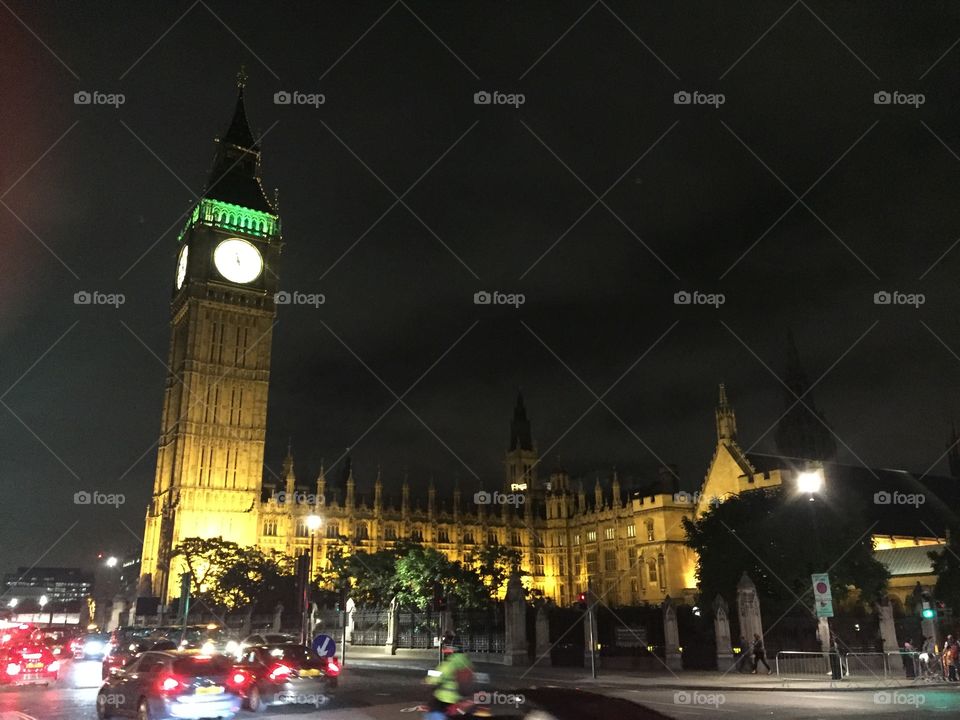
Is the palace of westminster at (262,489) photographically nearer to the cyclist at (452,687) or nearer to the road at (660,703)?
the road at (660,703)

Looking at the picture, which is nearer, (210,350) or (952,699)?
(952,699)

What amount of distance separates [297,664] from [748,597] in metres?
21.4

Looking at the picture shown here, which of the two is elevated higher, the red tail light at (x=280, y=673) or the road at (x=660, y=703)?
the red tail light at (x=280, y=673)

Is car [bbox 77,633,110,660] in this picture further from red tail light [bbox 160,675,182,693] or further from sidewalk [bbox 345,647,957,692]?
red tail light [bbox 160,675,182,693]

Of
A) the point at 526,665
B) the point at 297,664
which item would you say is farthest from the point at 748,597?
the point at 297,664

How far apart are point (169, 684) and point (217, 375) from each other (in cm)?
7875

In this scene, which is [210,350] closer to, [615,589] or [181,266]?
[181,266]

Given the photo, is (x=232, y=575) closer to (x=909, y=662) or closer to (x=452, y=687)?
(x=909, y=662)

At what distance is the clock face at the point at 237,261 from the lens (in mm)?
90438

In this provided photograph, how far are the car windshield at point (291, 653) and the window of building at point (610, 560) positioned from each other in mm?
78187

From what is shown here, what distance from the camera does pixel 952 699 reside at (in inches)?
813

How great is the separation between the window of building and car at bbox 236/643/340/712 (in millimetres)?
78434

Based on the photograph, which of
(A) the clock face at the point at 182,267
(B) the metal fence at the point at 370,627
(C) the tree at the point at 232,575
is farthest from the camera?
(A) the clock face at the point at 182,267

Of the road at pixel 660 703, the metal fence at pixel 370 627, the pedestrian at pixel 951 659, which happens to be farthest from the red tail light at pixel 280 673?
the metal fence at pixel 370 627
